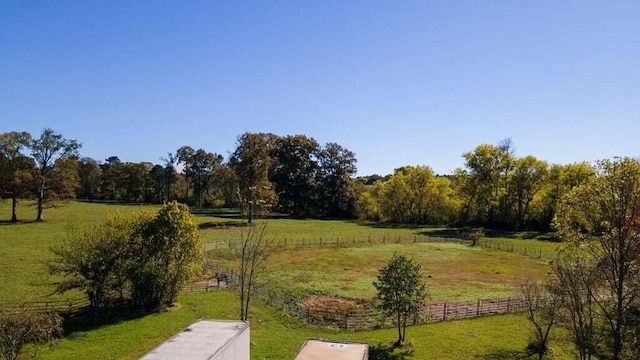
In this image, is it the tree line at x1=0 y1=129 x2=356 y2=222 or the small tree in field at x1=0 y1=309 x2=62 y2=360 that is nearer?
the small tree in field at x1=0 y1=309 x2=62 y2=360

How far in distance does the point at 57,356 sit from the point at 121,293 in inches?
319

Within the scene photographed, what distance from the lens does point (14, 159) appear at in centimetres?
6638

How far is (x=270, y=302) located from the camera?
32.6 metres

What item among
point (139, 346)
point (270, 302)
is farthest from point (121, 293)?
point (270, 302)

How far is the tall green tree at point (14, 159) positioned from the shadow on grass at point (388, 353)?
63.1 m

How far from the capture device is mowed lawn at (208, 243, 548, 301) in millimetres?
37375

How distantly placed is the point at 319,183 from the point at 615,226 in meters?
86.1

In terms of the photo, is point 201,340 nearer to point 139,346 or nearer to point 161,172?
point 139,346

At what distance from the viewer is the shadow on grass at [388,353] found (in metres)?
23.1

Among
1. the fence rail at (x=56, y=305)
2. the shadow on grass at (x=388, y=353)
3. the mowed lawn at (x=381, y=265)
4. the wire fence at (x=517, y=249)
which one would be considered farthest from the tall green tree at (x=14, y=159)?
the wire fence at (x=517, y=249)

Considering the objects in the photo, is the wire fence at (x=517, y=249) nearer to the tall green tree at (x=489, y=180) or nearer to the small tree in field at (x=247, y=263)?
the tall green tree at (x=489, y=180)

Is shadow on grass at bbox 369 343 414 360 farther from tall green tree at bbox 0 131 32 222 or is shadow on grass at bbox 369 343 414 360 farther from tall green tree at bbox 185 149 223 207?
tall green tree at bbox 185 149 223 207

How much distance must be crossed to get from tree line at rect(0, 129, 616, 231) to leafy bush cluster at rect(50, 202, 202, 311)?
85.2 ft

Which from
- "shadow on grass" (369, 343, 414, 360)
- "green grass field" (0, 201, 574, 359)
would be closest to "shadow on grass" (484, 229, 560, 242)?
"green grass field" (0, 201, 574, 359)
